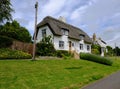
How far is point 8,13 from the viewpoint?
32.0 m

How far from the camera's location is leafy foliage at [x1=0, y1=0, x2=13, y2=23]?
99.7 ft

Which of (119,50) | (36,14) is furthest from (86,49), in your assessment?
(119,50)

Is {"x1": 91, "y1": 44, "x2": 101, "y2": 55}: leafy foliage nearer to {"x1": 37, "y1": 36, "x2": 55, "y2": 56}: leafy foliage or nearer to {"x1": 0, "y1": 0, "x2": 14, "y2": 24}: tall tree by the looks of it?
{"x1": 37, "y1": 36, "x2": 55, "y2": 56}: leafy foliage

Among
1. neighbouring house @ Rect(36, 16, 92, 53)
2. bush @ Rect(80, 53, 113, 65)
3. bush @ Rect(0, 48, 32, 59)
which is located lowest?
bush @ Rect(80, 53, 113, 65)

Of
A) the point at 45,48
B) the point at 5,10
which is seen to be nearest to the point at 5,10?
the point at 5,10

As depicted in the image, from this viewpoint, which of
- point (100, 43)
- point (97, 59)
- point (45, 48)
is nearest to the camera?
point (97, 59)

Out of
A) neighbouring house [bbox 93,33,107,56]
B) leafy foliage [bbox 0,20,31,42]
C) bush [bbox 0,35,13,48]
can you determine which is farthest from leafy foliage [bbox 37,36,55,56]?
neighbouring house [bbox 93,33,107,56]

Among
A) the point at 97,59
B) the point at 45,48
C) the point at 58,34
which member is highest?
the point at 58,34

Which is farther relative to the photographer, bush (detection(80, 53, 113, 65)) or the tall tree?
bush (detection(80, 53, 113, 65))

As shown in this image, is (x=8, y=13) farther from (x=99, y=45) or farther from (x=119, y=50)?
(x=119, y=50)

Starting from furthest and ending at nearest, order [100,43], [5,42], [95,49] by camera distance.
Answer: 1. [100,43]
2. [95,49]
3. [5,42]

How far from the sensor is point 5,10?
31406 millimetres

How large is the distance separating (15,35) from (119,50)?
165ft

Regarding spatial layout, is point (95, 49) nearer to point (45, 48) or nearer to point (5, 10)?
point (45, 48)
